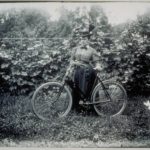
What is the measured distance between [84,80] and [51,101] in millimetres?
374

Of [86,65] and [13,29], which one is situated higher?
[13,29]

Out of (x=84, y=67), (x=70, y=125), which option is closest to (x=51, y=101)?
(x=70, y=125)

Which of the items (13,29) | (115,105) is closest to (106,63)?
(115,105)

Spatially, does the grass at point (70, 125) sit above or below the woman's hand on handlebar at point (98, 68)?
below

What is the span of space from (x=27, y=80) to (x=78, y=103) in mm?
534

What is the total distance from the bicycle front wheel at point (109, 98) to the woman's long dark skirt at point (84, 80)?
0.07m

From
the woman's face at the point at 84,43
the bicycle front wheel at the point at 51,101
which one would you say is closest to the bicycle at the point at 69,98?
the bicycle front wheel at the point at 51,101

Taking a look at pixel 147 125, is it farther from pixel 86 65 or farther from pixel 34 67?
pixel 34 67

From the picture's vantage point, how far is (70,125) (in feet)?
12.5

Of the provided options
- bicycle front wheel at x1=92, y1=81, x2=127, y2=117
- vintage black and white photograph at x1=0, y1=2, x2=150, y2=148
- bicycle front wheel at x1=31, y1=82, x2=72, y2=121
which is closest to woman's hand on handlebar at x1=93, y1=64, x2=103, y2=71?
vintage black and white photograph at x1=0, y1=2, x2=150, y2=148

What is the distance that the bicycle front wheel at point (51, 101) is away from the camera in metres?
3.84

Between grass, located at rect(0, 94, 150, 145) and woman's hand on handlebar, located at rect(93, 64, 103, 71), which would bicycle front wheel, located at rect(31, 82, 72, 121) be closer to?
grass, located at rect(0, 94, 150, 145)

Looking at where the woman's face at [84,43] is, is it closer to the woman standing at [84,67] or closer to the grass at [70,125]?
the woman standing at [84,67]

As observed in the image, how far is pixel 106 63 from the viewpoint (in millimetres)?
3836
